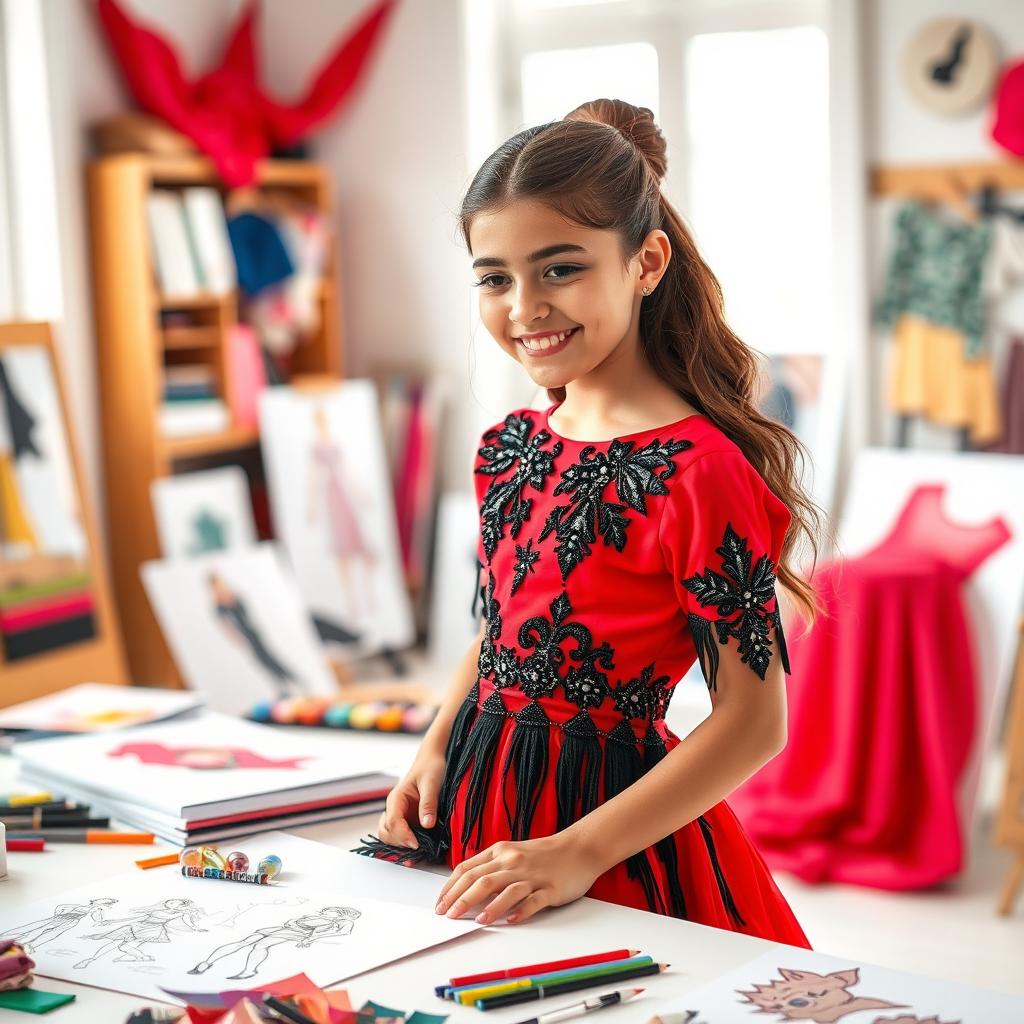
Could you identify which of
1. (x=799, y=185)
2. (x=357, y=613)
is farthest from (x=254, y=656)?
(x=799, y=185)

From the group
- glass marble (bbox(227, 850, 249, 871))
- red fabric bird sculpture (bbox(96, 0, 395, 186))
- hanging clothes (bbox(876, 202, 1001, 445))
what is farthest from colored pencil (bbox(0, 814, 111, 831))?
hanging clothes (bbox(876, 202, 1001, 445))

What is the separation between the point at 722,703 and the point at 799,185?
3.20 m

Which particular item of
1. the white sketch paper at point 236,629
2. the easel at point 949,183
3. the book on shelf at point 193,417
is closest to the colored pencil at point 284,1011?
the white sketch paper at point 236,629

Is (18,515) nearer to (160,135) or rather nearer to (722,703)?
(160,135)

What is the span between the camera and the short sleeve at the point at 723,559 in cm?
118

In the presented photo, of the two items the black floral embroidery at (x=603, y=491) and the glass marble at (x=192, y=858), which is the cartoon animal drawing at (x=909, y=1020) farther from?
the glass marble at (x=192, y=858)

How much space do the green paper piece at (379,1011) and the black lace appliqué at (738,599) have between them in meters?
0.38

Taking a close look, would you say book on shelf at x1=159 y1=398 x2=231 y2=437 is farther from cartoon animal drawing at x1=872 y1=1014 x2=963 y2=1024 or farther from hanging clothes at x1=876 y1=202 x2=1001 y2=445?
cartoon animal drawing at x1=872 y1=1014 x2=963 y2=1024

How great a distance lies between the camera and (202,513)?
3898mm

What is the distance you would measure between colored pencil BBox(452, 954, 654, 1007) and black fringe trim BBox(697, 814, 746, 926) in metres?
0.20

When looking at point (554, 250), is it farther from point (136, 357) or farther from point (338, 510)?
point (338, 510)

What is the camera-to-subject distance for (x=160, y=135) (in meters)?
3.81

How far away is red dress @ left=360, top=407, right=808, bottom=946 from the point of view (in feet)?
3.92

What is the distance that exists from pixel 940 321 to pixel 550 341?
2.86 metres
